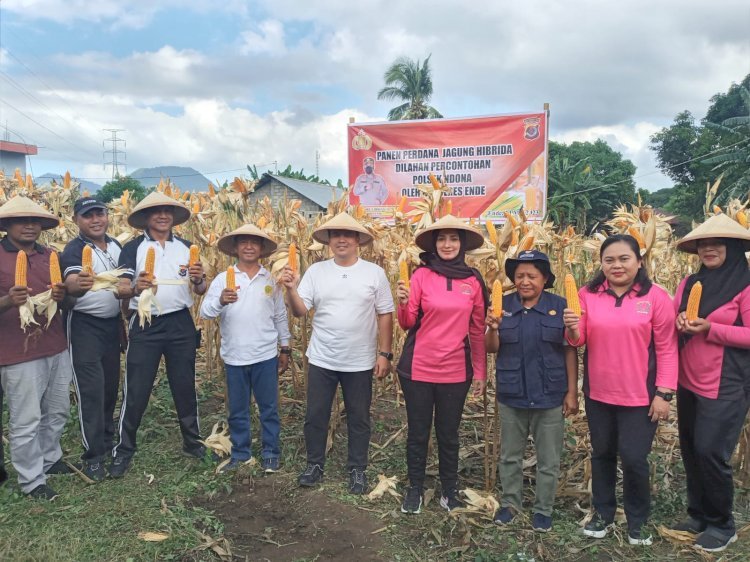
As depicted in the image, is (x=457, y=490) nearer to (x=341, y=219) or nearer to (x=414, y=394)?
(x=414, y=394)

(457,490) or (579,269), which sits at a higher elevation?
(579,269)

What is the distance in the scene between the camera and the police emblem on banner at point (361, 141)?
30.5 ft

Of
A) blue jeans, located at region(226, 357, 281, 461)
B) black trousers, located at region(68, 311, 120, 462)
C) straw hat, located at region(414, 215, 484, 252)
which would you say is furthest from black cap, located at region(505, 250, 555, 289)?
black trousers, located at region(68, 311, 120, 462)

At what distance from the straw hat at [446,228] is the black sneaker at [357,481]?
164 centimetres

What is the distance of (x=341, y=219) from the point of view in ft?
12.6

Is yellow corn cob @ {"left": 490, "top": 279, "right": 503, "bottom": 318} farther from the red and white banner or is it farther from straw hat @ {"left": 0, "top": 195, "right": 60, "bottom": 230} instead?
the red and white banner

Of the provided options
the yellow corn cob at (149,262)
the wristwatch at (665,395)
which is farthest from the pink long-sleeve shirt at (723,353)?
the yellow corn cob at (149,262)

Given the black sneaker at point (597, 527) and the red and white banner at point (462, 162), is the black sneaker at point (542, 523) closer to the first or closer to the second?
the black sneaker at point (597, 527)

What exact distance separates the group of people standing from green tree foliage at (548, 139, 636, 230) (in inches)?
892

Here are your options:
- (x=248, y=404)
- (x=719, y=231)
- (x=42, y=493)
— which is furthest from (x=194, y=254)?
(x=719, y=231)

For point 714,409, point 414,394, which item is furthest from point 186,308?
point 714,409

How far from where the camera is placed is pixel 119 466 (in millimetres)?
4086

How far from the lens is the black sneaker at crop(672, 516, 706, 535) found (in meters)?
3.33

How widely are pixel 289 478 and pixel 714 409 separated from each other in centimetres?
278
